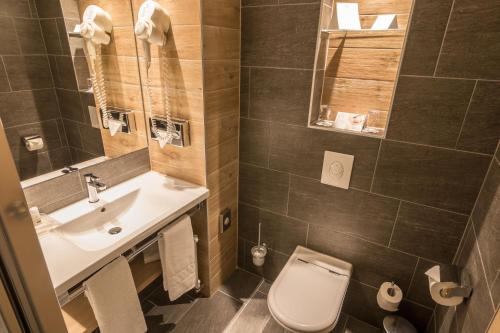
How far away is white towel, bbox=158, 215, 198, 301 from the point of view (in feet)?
4.91

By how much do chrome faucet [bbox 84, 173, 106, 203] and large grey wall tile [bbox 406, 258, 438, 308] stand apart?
1756 millimetres

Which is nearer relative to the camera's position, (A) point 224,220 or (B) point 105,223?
(B) point 105,223

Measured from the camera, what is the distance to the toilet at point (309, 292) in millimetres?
1405

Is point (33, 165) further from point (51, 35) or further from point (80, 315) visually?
point (80, 315)

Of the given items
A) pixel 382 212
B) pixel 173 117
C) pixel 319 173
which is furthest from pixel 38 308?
pixel 382 212

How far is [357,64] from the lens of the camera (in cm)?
157

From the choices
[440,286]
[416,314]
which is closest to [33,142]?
[440,286]

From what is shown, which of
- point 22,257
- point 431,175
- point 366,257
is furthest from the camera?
point 366,257

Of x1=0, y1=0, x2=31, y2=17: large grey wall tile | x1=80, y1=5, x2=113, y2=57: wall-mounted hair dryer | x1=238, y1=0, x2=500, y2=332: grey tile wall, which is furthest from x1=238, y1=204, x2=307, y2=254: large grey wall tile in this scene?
x1=0, y1=0, x2=31, y2=17: large grey wall tile

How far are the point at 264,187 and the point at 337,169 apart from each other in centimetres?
52

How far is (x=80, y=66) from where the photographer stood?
1.44 m

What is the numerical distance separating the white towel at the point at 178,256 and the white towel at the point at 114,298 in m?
0.23

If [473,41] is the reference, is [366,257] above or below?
below

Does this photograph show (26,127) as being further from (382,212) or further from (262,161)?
(382,212)
